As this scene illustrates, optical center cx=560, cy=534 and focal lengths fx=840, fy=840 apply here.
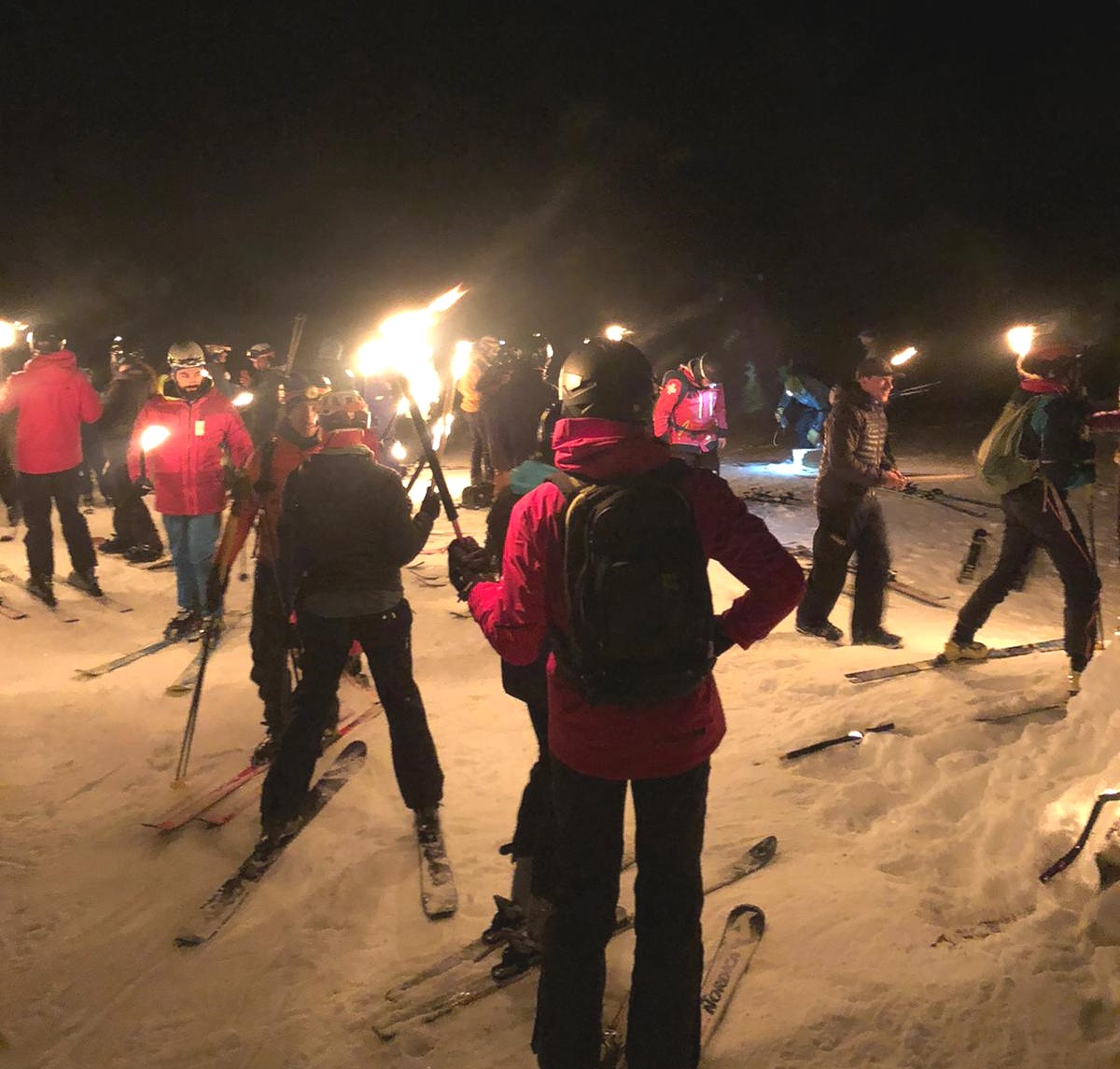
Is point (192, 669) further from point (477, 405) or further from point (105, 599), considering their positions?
point (477, 405)

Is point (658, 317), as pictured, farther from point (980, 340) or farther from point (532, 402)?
point (532, 402)

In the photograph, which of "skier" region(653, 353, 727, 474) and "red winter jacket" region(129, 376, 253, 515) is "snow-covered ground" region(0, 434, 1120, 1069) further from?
"skier" region(653, 353, 727, 474)

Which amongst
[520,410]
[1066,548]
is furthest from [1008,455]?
[520,410]

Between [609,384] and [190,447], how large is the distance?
5.37 m

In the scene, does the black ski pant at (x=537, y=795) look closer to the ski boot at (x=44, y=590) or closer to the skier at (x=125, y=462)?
the ski boot at (x=44, y=590)

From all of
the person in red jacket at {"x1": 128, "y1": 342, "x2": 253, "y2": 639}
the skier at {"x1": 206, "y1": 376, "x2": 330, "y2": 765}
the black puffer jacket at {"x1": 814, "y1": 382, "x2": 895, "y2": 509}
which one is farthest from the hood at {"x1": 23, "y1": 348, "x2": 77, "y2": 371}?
the black puffer jacket at {"x1": 814, "y1": 382, "x2": 895, "y2": 509}

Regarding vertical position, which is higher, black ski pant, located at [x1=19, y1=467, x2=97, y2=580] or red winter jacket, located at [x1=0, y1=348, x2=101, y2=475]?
red winter jacket, located at [x1=0, y1=348, x2=101, y2=475]

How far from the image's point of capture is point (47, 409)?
306 inches

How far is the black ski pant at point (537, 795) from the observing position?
345cm

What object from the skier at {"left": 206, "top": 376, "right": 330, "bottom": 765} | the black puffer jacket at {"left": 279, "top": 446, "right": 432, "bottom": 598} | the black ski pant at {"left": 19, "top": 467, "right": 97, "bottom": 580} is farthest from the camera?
the black ski pant at {"left": 19, "top": 467, "right": 97, "bottom": 580}

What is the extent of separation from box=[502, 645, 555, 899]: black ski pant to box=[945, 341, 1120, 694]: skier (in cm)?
362

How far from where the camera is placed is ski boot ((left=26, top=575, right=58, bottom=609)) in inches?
316

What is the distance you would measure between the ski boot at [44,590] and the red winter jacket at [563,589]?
23.3 feet

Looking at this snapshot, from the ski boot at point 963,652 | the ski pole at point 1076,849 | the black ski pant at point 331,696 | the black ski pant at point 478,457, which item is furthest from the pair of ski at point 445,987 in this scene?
the black ski pant at point 478,457
